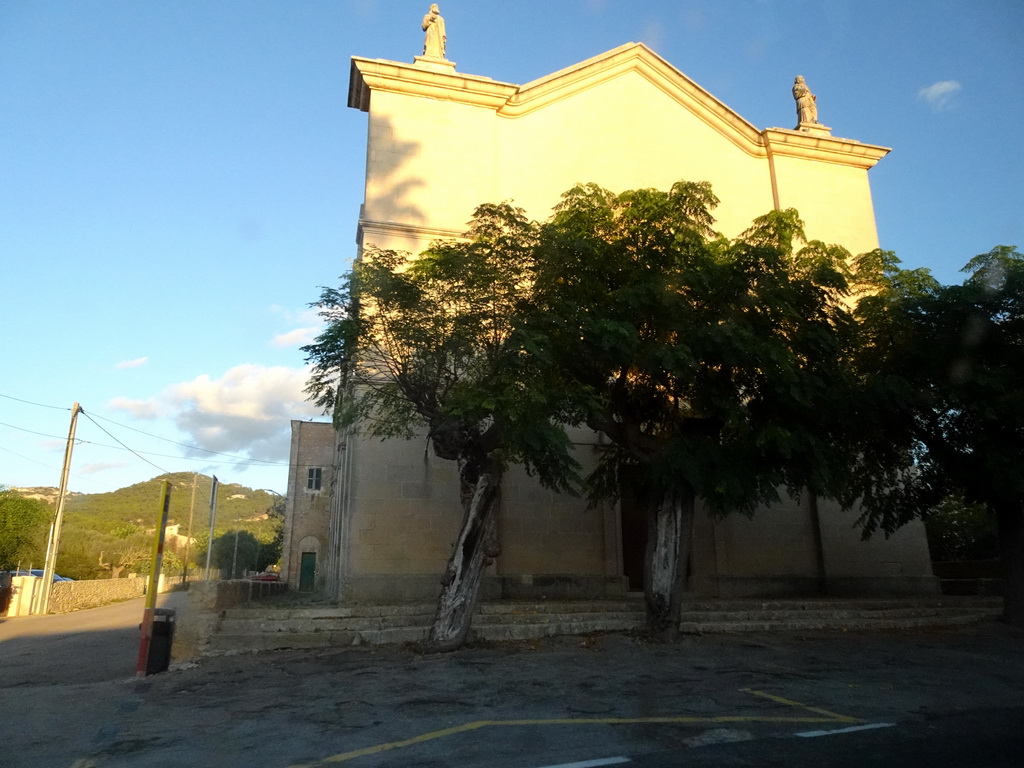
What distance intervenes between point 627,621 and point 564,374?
16.5 ft

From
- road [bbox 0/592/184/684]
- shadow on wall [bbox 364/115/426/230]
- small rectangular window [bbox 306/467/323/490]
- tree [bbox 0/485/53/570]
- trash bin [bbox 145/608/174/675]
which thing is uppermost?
shadow on wall [bbox 364/115/426/230]

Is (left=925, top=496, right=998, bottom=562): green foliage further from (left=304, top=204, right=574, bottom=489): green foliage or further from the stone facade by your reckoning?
(left=304, top=204, right=574, bottom=489): green foliage

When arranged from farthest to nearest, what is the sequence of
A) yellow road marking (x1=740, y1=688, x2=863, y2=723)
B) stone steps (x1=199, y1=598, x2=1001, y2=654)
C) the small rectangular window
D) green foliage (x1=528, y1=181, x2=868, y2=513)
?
1. the small rectangular window
2. stone steps (x1=199, y1=598, x2=1001, y2=654)
3. green foliage (x1=528, y1=181, x2=868, y2=513)
4. yellow road marking (x1=740, y1=688, x2=863, y2=723)

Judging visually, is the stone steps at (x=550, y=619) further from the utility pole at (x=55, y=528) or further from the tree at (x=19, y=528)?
the tree at (x=19, y=528)

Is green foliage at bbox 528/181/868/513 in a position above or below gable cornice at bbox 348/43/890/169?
below

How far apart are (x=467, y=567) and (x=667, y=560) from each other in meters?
3.54

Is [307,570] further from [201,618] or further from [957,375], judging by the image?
[957,375]

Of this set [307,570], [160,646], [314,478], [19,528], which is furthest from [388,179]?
[19,528]

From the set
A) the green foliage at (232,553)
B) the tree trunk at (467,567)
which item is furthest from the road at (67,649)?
the green foliage at (232,553)

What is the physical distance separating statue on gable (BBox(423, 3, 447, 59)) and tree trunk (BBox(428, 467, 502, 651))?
1398 centimetres

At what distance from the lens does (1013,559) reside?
14695mm

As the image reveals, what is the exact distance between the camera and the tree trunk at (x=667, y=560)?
1215 centimetres

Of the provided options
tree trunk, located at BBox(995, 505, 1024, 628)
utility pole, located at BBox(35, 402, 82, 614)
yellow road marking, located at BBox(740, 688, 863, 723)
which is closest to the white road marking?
yellow road marking, located at BBox(740, 688, 863, 723)

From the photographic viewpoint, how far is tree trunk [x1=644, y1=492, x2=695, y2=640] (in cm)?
1215
